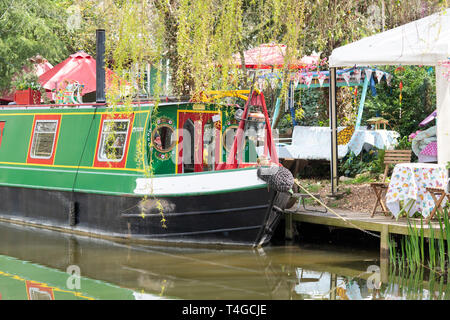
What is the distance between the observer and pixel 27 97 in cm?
1284

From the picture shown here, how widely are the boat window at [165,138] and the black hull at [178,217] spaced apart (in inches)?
32.4

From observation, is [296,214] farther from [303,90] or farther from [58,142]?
[303,90]

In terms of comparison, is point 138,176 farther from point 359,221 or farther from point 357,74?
point 357,74

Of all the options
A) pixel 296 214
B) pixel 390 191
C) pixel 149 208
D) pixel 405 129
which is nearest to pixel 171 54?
pixel 149 208

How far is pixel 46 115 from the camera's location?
39.9ft

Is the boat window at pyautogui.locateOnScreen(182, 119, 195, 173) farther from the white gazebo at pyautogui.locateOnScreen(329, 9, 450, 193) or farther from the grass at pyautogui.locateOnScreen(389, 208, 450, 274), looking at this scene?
the grass at pyautogui.locateOnScreen(389, 208, 450, 274)

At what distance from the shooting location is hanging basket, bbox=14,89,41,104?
12.8m

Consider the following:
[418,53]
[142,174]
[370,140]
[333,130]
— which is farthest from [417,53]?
[142,174]

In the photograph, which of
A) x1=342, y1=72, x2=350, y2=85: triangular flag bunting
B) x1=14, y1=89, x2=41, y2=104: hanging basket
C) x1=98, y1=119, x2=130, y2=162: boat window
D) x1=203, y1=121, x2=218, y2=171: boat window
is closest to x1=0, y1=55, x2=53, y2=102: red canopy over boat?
x1=14, y1=89, x2=41, y2=104: hanging basket

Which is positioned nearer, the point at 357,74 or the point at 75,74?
the point at 357,74

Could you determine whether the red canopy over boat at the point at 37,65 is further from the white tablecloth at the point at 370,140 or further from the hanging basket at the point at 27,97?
the white tablecloth at the point at 370,140

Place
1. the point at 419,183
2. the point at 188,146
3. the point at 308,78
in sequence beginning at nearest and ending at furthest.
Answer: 1. the point at 419,183
2. the point at 188,146
3. the point at 308,78

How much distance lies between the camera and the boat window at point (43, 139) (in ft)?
39.5

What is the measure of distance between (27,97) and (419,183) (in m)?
7.43
